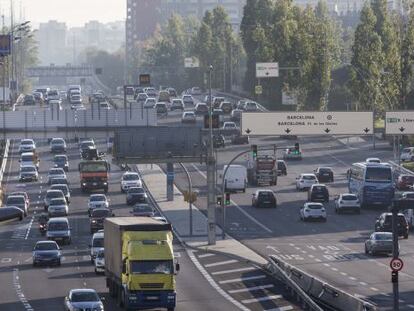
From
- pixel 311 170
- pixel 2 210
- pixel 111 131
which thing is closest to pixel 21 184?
pixel 111 131

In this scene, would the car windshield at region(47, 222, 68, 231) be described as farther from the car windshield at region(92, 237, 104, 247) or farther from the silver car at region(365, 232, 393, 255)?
the silver car at region(365, 232, 393, 255)

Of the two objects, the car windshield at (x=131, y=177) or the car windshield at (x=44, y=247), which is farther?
the car windshield at (x=131, y=177)

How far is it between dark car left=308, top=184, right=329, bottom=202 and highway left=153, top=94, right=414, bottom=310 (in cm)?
78

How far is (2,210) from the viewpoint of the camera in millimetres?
27578

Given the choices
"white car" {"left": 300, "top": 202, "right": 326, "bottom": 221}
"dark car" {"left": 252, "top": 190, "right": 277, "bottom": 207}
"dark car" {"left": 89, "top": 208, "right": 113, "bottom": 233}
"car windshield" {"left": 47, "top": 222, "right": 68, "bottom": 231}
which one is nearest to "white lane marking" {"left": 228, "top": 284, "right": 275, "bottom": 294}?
"car windshield" {"left": 47, "top": 222, "right": 68, "bottom": 231}

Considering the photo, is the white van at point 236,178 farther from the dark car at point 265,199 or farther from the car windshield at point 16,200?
the car windshield at point 16,200

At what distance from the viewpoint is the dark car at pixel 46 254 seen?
75.2 meters

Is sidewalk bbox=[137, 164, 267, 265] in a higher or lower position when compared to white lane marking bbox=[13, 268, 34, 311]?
lower

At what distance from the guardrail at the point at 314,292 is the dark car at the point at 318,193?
41698 millimetres

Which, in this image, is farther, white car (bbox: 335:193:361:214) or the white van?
the white van

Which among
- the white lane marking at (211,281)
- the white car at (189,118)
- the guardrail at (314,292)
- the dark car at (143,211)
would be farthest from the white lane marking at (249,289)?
the white car at (189,118)

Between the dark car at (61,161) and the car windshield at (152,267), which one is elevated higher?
the car windshield at (152,267)

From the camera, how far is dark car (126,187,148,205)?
110750 millimetres

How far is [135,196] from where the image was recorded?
111 m
